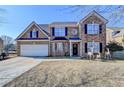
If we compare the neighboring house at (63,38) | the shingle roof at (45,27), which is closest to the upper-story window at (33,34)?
the neighboring house at (63,38)

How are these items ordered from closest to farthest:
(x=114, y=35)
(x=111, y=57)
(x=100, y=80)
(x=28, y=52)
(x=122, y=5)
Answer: (x=122, y=5)
(x=100, y=80)
(x=111, y=57)
(x=28, y=52)
(x=114, y=35)

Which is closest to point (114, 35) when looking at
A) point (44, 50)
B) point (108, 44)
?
point (108, 44)

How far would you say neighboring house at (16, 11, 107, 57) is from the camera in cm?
2680

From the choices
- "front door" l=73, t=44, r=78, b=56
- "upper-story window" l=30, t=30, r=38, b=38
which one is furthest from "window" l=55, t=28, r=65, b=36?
"upper-story window" l=30, t=30, r=38, b=38

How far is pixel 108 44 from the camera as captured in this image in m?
26.9

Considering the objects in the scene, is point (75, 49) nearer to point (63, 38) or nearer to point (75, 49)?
point (75, 49)

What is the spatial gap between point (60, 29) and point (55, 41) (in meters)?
1.45

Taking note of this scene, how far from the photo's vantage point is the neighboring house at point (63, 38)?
26797 mm

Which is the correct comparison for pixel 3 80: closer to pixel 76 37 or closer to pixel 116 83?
pixel 116 83

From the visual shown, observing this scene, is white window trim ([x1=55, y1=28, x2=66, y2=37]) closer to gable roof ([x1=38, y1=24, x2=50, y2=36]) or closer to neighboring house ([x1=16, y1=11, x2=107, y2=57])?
neighboring house ([x1=16, y1=11, x2=107, y2=57])

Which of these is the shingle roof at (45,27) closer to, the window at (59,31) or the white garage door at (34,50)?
the window at (59,31)
